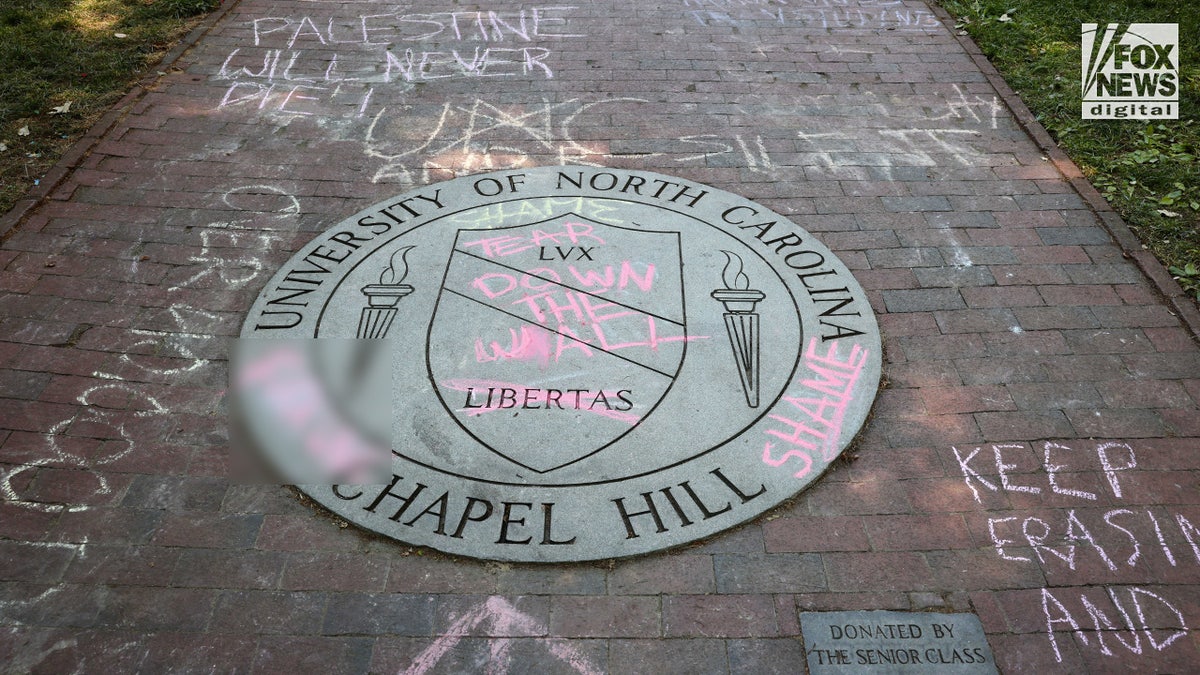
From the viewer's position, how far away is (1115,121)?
248 inches

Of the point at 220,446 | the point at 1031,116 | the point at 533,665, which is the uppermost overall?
the point at 1031,116

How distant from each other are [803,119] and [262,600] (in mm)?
5049

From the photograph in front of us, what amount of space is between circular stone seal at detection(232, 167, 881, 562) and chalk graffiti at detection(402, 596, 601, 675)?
9.3 inches

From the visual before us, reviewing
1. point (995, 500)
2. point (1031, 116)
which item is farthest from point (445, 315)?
point (1031, 116)

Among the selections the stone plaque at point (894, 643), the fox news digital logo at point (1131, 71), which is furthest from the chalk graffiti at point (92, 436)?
the fox news digital logo at point (1131, 71)

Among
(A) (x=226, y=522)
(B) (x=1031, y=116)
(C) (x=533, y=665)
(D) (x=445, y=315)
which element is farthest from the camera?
(B) (x=1031, y=116)

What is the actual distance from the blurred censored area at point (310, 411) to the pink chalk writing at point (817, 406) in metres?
1.82

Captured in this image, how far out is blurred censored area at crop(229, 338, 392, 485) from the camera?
3760mm

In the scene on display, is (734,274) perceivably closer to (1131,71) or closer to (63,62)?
(1131,71)

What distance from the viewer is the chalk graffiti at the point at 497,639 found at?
3.09m

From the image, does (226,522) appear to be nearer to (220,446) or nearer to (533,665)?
(220,446)

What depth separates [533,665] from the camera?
3094 mm

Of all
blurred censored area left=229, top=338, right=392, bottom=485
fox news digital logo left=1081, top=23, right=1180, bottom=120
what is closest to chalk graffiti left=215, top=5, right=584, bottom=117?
blurred censored area left=229, top=338, right=392, bottom=485

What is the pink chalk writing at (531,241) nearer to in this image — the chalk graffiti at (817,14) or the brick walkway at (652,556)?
the brick walkway at (652,556)
